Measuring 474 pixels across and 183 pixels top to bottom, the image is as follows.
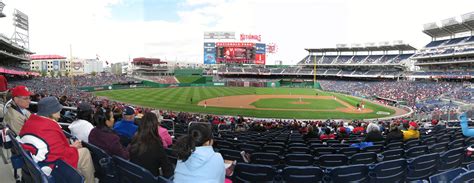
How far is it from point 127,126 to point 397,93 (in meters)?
54.5

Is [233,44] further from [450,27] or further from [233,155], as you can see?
[233,155]

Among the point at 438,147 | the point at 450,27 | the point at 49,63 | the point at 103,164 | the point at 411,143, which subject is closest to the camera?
the point at 103,164

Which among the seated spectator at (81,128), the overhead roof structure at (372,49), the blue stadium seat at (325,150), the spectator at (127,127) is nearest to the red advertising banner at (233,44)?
the overhead roof structure at (372,49)

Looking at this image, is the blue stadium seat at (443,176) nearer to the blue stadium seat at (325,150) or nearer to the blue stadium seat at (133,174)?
the blue stadium seat at (133,174)

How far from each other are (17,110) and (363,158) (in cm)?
662

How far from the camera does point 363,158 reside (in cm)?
612

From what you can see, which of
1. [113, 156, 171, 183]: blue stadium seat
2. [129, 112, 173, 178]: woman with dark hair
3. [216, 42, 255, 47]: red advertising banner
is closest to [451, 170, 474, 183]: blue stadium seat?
[113, 156, 171, 183]: blue stadium seat

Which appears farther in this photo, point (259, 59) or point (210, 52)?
point (259, 59)

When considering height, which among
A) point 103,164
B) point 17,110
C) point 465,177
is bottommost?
point 103,164

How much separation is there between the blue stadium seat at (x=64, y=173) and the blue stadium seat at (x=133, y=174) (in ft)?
1.83

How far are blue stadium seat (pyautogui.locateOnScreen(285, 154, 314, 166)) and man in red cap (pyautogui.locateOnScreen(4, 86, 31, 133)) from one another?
16.3ft

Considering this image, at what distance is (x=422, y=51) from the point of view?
7012 centimetres

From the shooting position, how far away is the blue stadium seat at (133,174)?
3.15 metres

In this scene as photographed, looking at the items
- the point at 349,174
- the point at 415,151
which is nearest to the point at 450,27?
the point at 415,151
